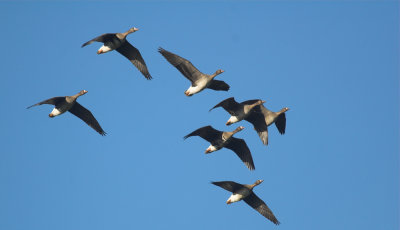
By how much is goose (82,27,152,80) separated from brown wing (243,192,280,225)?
9857 millimetres

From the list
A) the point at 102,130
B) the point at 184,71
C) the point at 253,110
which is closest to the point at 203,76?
the point at 184,71

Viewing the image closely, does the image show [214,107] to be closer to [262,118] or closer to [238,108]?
[238,108]

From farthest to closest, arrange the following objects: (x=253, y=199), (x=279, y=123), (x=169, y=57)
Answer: (x=279, y=123) → (x=253, y=199) → (x=169, y=57)

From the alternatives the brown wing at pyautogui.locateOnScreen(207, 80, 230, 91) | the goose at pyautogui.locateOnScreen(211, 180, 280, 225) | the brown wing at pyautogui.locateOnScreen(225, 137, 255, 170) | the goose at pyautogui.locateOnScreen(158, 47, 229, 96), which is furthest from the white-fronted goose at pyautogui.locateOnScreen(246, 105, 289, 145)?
the goose at pyautogui.locateOnScreen(158, 47, 229, 96)

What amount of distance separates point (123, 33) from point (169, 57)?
4.29 meters

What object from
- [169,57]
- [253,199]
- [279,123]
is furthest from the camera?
[279,123]

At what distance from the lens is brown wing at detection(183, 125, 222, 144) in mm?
48094

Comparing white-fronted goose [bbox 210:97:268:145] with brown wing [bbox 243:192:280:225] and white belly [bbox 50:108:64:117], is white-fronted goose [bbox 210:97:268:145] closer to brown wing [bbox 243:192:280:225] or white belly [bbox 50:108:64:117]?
brown wing [bbox 243:192:280:225]

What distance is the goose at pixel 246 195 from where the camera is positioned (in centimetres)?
4912

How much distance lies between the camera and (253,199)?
50969mm

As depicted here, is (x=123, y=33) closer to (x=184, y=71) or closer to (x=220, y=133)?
(x=184, y=71)

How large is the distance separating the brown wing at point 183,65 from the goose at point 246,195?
6.44m

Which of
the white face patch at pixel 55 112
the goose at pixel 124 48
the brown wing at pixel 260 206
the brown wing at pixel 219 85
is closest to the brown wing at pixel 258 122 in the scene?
the brown wing at pixel 219 85

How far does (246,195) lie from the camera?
49.9m
